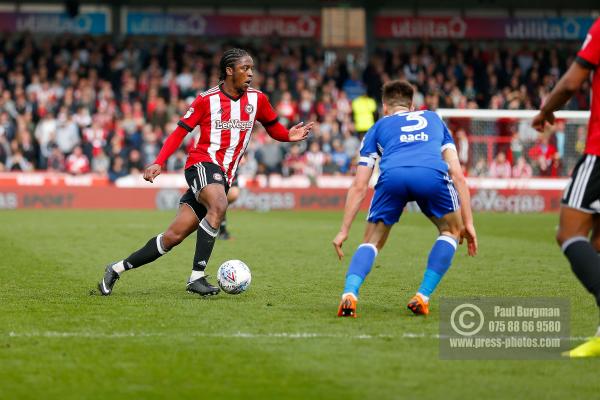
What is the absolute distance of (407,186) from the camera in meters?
7.57

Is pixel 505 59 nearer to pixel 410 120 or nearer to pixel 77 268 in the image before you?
pixel 77 268

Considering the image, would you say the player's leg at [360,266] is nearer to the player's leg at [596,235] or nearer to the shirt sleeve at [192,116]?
the player's leg at [596,235]

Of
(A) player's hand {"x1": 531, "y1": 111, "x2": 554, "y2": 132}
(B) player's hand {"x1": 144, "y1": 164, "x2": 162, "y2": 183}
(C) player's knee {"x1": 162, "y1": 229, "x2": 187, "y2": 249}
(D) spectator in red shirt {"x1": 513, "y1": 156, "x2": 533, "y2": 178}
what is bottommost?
(D) spectator in red shirt {"x1": 513, "y1": 156, "x2": 533, "y2": 178}

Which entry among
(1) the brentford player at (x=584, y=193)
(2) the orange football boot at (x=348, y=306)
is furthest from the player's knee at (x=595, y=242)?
(2) the orange football boot at (x=348, y=306)

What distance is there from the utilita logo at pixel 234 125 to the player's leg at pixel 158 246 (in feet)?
2.46

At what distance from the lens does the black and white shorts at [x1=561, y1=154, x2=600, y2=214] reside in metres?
6.11

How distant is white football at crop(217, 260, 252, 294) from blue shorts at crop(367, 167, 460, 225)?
5.77 feet

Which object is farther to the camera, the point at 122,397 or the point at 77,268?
the point at 77,268

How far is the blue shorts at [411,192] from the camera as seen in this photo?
756cm

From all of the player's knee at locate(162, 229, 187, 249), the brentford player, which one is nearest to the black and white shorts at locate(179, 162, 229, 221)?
the player's knee at locate(162, 229, 187, 249)

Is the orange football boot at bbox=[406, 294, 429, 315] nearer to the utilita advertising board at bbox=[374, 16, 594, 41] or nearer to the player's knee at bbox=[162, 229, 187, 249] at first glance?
the player's knee at bbox=[162, 229, 187, 249]

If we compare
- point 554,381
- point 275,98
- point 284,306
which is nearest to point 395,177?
point 284,306

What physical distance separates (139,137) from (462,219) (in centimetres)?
1901

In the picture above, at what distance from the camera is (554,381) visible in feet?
18.1
